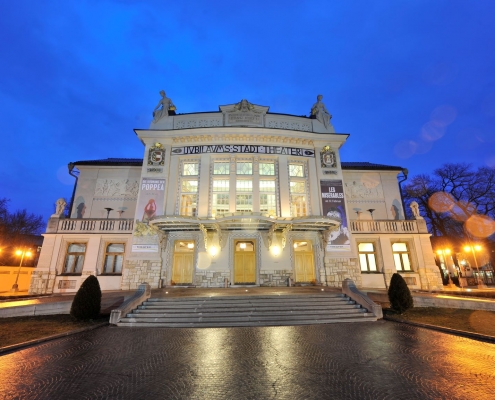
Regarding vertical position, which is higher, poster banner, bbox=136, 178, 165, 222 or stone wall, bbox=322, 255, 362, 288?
poster banner, bbox=136, 178, 165, 222

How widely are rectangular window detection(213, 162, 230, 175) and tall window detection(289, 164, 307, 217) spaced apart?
5398 millimetres

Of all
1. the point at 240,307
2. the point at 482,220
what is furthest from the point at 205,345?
the point at 482,220

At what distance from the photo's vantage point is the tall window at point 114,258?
1806cm

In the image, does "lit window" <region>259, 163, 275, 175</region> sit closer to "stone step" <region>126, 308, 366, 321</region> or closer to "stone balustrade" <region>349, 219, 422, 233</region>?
"stone balustrade" <region>349, 219, 422, 233</region>

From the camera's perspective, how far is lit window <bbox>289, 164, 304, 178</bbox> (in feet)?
67.4

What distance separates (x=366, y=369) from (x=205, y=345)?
4.33 m

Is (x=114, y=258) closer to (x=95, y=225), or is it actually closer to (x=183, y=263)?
(x=95, y=225)

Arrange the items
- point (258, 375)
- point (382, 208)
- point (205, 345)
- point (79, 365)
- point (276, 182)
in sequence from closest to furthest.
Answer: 1. point (258, 375)
2. point (79, 365)
3. point (205, 345)
4. point (276, 182)
5. point (382, 208)

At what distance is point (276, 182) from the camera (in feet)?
64.6

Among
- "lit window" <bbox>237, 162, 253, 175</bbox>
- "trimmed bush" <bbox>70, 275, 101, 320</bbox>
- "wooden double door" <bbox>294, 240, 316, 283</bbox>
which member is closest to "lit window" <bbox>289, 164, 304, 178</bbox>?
"lit window" <bbox>237, 162, 253, 175</bbox>

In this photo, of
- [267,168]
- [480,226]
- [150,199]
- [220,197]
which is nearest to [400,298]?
[267,168]

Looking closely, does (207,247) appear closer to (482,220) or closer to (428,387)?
(428,387)

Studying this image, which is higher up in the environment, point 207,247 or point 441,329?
point 207,247

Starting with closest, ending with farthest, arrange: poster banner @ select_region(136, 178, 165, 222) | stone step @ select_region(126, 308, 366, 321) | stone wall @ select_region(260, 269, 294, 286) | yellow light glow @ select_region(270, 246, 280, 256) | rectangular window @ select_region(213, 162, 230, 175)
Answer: stone step @ select_region(126, 308, 366, 321) < stone wall @ select_region(260, 269, 294, 286) < yellow light glow @ select_region(270, 246, 280, 256) < poster banner @ select_region(136, 178, 165, 222) < rectangular window @ select_region(213, 162, 230, 175)
